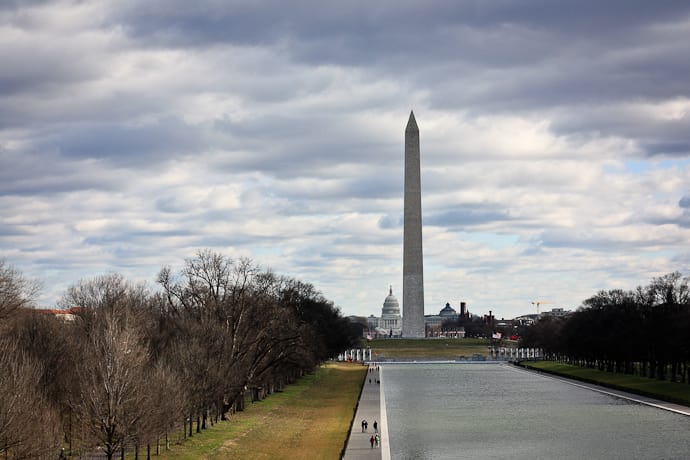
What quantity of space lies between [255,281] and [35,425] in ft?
144

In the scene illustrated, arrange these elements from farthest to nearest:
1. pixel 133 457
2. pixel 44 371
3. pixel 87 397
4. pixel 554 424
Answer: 1. pixel 554 424
2. pixel 44 371
3. pixel 133 457
4. pixel 87 397

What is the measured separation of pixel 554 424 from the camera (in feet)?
188

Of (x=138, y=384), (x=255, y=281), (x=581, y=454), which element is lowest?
(x=581, y=454)

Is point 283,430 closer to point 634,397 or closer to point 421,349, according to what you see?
point 634,397

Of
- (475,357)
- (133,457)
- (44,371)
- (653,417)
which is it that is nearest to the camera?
(133,457)

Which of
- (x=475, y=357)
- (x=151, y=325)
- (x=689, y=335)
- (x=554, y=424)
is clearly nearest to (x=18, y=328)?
(x=151, y=325)

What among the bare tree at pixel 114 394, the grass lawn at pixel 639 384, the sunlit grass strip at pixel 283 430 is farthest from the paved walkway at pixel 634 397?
the bare tree at pixel 114 394

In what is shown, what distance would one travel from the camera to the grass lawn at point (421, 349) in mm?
163375

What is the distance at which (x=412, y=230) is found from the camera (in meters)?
148

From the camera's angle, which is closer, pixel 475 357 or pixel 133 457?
pixel 133 457

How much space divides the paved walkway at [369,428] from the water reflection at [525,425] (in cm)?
59

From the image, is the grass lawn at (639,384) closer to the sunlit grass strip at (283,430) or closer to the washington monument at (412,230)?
the sunlit grass strip at (283,430)

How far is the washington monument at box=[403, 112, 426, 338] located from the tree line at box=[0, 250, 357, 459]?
49483 millimetres

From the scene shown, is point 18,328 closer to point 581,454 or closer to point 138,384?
point 138,384
